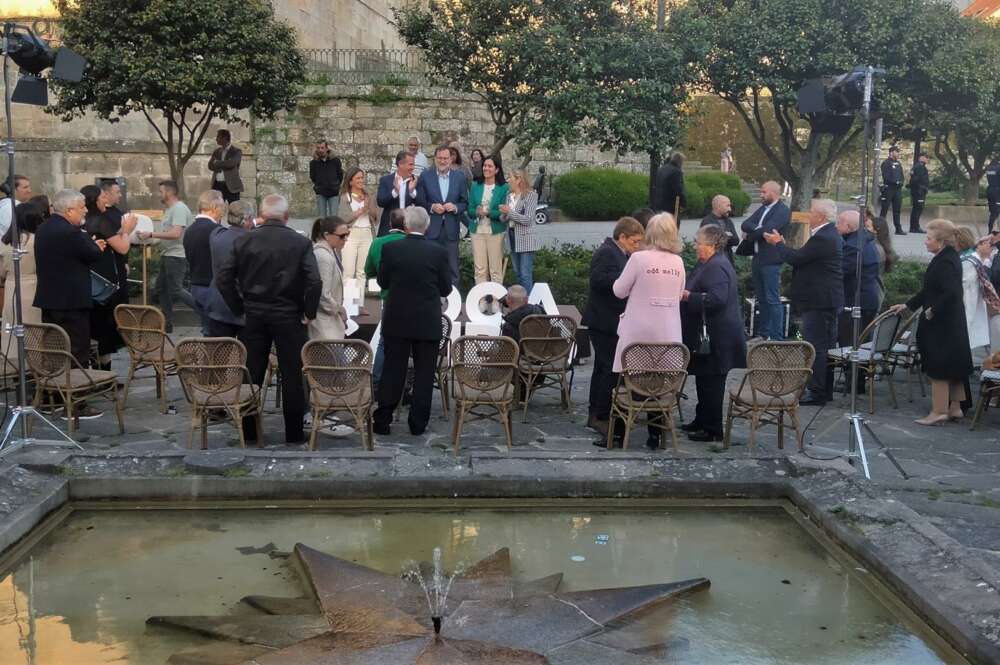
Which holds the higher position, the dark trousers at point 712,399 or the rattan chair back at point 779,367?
the rattan chair back at point 779,367

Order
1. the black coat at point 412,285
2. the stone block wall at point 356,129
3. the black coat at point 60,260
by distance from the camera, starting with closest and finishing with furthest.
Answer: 1. the black coat at point 412,285
2. the black coat at point 60,260
3. the stone block wall at point 356,129

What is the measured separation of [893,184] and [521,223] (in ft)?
39.8

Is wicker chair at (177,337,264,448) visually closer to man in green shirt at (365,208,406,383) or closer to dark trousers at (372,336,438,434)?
dark trousers at (372,336,438,434)

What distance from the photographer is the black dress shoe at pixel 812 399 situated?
377 inches

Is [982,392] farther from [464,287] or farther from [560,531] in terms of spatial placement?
[464,287]

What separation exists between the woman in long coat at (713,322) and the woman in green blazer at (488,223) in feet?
15.6

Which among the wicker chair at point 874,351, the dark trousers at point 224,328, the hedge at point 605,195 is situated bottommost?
the wicker chair at point 874,351

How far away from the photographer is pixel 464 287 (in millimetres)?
13688

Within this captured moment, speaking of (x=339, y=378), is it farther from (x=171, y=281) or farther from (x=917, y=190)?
(x=917, y=190)

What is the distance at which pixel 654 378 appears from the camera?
7.56 meters

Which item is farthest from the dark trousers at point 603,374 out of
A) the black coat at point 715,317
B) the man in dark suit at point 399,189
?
the man in dark suit at point 399,189

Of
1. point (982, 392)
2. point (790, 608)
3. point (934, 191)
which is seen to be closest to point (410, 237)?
point (790, 608)

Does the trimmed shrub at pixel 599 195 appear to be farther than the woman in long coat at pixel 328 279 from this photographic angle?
Yes

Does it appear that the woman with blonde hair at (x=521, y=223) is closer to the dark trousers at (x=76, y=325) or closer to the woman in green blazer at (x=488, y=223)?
the woman in green blazer at (x=488, y=223)
